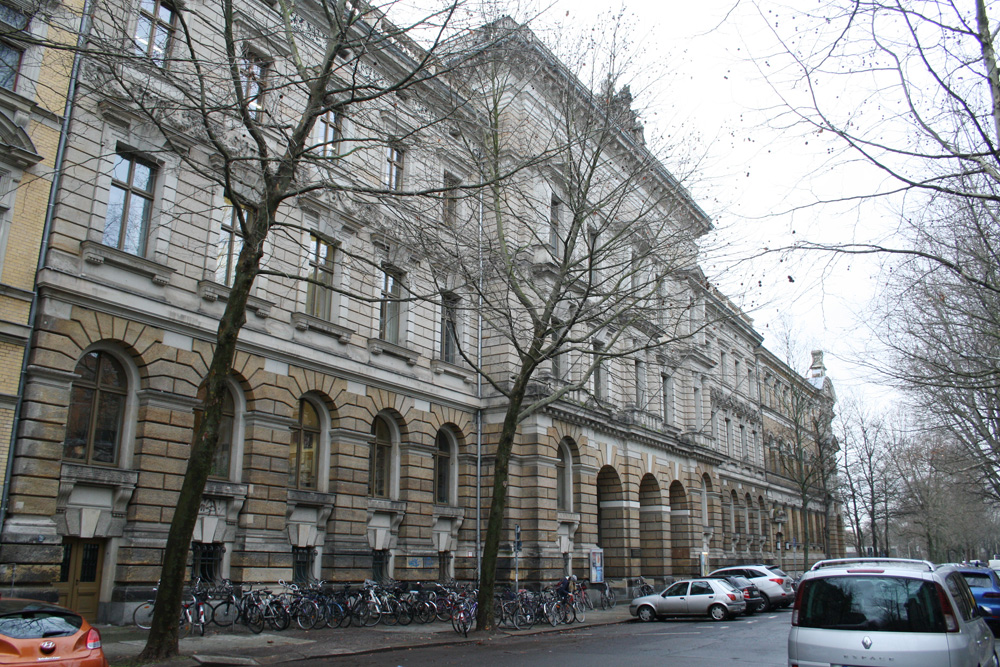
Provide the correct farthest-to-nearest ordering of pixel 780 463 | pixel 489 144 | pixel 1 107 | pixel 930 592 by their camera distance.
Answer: pixel 780 463, pixel 489 144, pixel 1 107, pixel 930 592

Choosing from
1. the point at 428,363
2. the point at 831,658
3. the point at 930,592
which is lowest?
the point at 831,658

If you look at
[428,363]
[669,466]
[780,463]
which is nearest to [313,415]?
[428,363]

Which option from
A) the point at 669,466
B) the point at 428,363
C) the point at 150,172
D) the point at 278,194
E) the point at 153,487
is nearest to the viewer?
the point at 278,194

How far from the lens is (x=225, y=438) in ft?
66.6

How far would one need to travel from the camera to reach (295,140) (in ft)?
44.4

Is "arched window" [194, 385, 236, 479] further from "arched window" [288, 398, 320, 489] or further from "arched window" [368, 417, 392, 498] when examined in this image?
"arched window" [368, 417, 392, 498]

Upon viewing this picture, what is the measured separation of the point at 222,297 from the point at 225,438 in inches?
145

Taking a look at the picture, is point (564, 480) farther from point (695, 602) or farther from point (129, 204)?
point (129, 204)

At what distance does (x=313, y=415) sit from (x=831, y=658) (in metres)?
17.2

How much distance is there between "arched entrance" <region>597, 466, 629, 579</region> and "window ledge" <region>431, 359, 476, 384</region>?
935cm

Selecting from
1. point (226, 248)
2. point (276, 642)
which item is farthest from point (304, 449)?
point (276, 642)

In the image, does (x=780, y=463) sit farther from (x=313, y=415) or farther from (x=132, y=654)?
(x=132, y=654)

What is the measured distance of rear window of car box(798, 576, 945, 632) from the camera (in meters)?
8.41

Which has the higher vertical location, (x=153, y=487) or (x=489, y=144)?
(x=489, y=144)
